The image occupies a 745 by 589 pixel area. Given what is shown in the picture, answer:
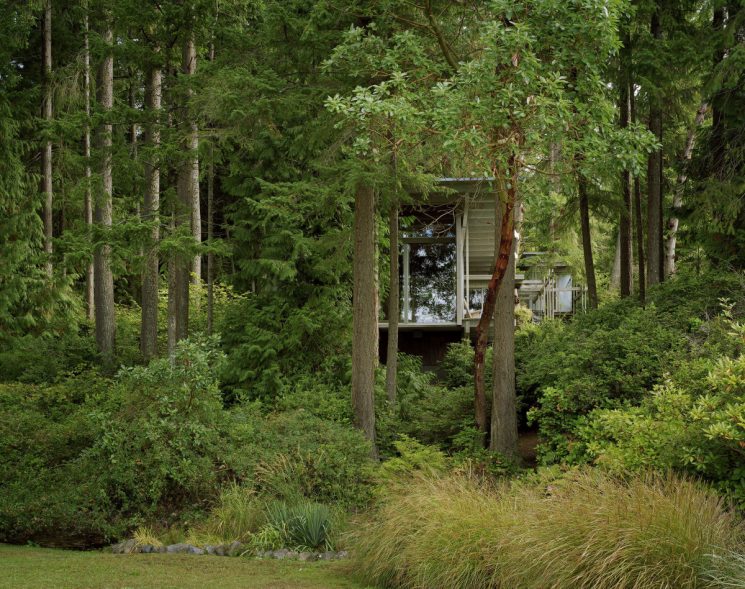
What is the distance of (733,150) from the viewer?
13.1m

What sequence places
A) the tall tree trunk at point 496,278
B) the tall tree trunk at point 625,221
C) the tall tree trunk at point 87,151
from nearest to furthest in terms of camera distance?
the tall tree trunk at point 496,278
the tall tree trunk at point 625,221
the tall tree trunk at point 87,151

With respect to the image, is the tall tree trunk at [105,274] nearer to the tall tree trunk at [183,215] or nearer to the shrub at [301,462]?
the tall tree trunk at [183,215]

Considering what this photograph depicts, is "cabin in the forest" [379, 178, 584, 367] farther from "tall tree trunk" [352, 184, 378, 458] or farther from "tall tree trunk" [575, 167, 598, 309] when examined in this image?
"tall tree trunk" [352, 184, 378, 458]

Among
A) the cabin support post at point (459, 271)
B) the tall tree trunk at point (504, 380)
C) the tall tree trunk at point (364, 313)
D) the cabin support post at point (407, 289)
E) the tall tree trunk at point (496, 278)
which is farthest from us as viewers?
the cabin support post at point (407, 289)

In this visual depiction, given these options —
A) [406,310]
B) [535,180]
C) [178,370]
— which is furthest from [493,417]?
[406,310]

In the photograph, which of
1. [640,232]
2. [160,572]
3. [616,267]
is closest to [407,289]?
[640,232]

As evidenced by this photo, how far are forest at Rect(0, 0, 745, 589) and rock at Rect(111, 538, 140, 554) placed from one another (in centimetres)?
3

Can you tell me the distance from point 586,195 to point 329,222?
5.31 metres

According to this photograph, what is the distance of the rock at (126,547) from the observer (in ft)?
31.8

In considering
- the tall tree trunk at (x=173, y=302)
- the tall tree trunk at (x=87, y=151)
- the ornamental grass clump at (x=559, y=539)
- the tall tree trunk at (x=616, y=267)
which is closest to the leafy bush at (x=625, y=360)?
the ornamental grass clump at (x=559, y=539)

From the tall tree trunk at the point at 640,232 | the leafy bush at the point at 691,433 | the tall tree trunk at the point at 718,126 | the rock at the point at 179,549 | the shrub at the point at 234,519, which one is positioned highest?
the tall tree trunk at the point at 718,126

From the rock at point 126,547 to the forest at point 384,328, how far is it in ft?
0.08

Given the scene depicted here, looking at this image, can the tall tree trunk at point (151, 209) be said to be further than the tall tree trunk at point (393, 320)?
Yes

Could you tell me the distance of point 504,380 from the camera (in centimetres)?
1285
